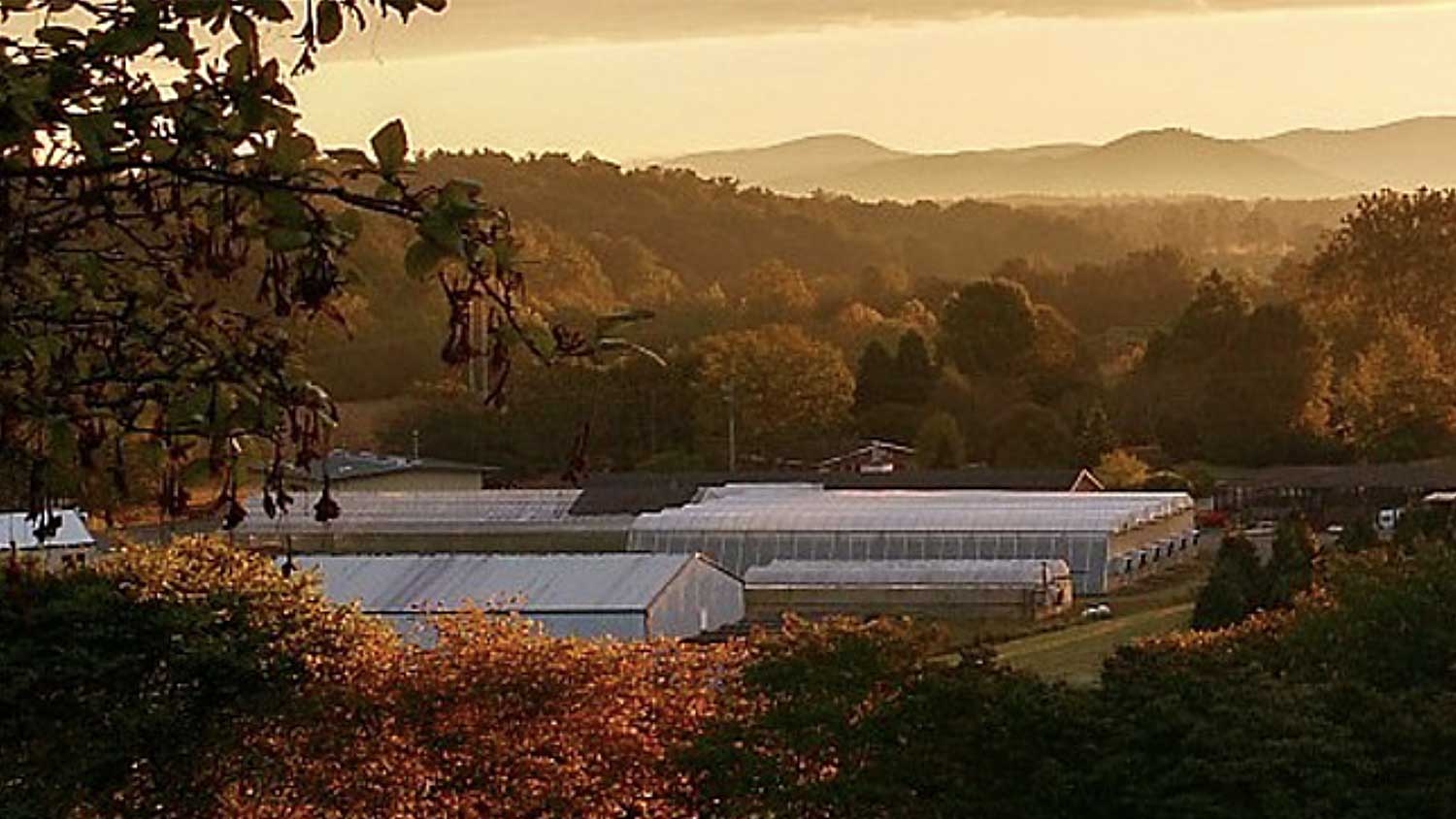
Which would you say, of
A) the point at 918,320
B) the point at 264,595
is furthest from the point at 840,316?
the point at 264,595

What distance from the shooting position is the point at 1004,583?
99.7ft

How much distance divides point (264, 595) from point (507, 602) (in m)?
7.29

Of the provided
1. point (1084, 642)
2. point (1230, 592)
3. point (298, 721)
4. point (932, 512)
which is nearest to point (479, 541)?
point (932, 512)

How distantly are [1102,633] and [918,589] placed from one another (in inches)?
159

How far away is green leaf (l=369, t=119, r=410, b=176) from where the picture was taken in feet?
9.13

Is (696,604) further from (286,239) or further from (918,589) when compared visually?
(286,239)

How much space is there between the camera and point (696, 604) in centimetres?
2700

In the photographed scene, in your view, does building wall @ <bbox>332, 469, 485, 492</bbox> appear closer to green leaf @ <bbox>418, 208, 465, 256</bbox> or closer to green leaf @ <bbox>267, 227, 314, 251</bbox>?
green leaf @ <bbox>267, 227, 314, 251</bbox>

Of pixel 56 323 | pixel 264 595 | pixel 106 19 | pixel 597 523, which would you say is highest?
pixel 106 19

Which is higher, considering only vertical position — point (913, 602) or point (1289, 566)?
point (1289, 566)

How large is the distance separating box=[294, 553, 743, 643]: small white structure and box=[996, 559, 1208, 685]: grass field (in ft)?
11.3

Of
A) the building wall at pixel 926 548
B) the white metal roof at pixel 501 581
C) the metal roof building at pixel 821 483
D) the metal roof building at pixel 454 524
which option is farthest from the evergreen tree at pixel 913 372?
the white metal roof at pixel 501 581

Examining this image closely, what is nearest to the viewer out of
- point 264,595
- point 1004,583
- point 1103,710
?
point 1103,710

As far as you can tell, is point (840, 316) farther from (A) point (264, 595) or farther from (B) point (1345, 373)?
(A) point (264, 595)
